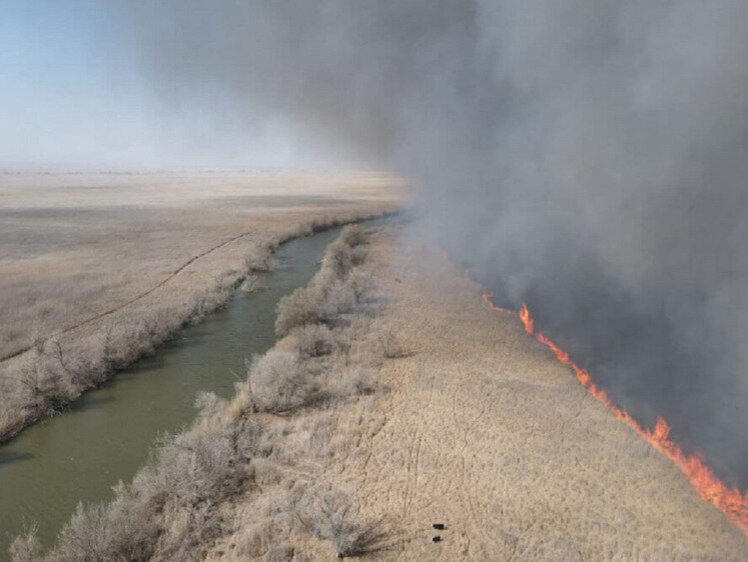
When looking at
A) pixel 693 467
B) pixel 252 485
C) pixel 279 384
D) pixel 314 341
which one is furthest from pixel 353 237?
pixel 693 467

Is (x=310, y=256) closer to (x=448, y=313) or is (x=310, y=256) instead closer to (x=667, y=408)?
(x=448, y=313)

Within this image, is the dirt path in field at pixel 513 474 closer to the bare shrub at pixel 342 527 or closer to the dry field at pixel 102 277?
the bare shrub at pixel 342 527

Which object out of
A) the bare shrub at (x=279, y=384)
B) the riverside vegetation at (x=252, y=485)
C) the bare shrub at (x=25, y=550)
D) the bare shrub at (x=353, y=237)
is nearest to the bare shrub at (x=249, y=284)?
the bare shrub at (x=353, y=237)

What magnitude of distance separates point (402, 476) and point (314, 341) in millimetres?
6901

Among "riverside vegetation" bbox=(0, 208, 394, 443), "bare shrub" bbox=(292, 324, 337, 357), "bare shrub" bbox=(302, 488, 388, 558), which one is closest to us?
"bare shrub" bbox=(302, 488, 388, 558)

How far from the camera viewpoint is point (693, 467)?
34.2ft

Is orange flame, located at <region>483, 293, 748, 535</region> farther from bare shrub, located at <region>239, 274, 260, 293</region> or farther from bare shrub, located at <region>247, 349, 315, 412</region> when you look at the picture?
bare shrub, located at <region>239, 274, 260, 293</region>

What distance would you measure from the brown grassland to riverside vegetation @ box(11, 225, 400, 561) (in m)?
0.03

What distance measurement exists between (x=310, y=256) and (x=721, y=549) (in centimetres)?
2749

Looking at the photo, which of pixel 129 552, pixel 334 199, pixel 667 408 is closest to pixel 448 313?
pixel 667 408

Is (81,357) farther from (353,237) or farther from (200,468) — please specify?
(353,237)

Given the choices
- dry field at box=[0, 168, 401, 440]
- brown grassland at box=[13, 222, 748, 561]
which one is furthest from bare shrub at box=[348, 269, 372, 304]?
dry field at box=[0, 168, 401, 440]

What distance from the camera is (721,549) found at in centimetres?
796

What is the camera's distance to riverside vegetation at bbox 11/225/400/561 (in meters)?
7.64
